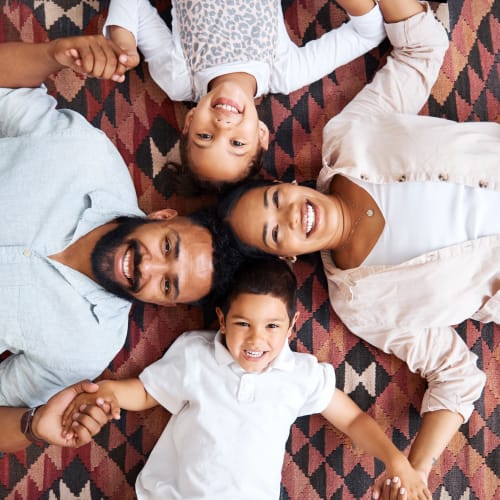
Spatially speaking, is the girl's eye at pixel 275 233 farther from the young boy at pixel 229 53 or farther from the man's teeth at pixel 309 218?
the young boy at pixel 229 53

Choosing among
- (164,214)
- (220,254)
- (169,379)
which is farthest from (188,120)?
(169,379)

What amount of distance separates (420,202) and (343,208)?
0.66ft

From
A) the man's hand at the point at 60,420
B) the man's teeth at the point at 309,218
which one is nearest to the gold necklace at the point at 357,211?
the man's teeth at the point at 309,218

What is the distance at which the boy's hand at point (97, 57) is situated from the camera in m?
1.24

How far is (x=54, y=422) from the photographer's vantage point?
1.27 meters

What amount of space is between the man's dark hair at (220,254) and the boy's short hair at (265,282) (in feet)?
0.07

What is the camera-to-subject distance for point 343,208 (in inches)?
56.7

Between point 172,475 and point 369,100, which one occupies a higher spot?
point 369,100

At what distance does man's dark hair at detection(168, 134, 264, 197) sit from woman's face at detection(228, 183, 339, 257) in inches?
3.8

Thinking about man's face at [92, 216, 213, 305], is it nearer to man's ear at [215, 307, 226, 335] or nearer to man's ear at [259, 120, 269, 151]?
man's ear at [215, 307, 226, 335]

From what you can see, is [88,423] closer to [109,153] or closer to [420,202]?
[109,153]

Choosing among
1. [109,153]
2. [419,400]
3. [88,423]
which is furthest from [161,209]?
[419,400]

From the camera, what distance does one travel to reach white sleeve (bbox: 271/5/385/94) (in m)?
1.53

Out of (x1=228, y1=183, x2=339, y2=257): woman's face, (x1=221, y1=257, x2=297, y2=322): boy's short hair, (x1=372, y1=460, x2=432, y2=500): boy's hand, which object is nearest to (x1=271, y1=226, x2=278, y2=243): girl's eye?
(x1=228, y1=183, x2=339, y2=257): woman's face
